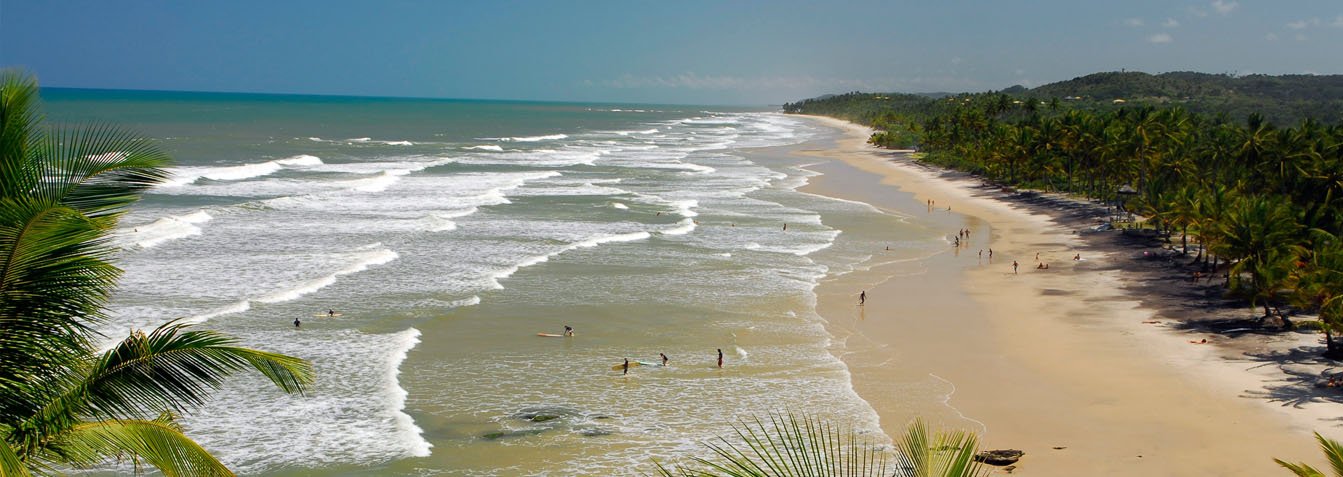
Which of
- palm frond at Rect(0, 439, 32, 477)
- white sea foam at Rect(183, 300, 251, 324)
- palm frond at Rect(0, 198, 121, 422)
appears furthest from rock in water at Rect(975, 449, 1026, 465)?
white sea foam at Rect(183, 300, 251, 324)

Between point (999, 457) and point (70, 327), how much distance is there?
15.5 m

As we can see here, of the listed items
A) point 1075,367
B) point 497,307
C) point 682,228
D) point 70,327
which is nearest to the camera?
point 70,327

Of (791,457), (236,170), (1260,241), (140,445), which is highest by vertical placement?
(140,445)

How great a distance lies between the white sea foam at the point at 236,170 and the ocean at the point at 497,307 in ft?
2.09

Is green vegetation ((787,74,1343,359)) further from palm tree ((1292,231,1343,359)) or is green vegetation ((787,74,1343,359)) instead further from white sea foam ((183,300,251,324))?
white sea foam ((183,300,251,324))

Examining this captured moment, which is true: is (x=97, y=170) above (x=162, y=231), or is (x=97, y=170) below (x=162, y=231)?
above

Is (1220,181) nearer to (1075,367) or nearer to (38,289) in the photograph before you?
(1075,367)

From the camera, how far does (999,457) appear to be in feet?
61.0

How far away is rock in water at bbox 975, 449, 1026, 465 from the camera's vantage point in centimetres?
1845

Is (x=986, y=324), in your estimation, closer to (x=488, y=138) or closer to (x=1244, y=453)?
(x=1244, y=453)

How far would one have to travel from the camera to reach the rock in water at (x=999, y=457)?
60.5 feet

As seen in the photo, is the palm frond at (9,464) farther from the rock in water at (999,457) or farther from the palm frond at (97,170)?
the rock in water at (999,457)

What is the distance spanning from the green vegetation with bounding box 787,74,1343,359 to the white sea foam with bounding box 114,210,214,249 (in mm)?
38678

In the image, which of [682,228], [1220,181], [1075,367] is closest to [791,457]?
[1075,367]
